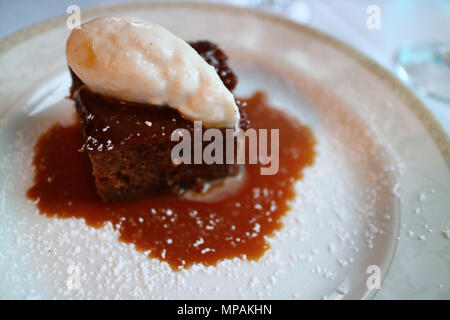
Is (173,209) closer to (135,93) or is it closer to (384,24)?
(135,93)

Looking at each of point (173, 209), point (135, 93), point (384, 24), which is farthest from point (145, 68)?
point (384, 24)

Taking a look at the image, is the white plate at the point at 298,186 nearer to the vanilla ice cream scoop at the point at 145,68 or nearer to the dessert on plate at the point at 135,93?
the dessert on plate at the point at 135,93

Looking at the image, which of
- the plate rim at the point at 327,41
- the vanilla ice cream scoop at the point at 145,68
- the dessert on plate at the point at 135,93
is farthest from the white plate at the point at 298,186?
the vanilla ice cream scoop at the point at 145,68

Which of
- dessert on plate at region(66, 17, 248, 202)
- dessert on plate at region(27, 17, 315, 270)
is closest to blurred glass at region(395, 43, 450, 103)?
dessert on plate at region(27, 17, 315, 270)

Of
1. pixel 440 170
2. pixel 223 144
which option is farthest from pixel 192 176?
pixel 440 170
